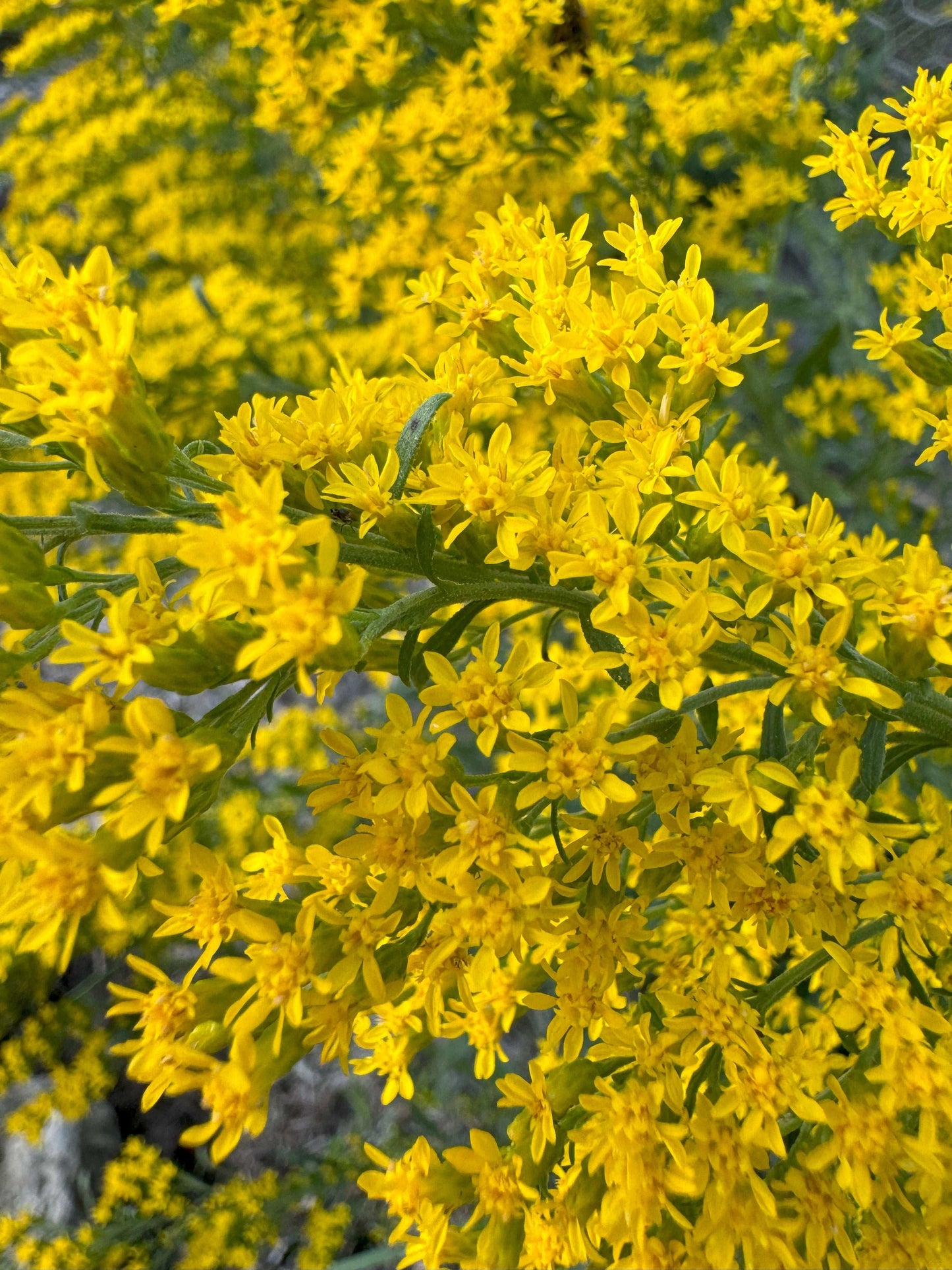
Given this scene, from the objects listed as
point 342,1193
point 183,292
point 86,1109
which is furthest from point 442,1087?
point 183,292

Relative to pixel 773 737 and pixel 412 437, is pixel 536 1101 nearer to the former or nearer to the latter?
pixel 773 737

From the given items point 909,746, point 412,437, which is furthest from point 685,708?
point 412,437

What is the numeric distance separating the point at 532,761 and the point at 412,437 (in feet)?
1.41

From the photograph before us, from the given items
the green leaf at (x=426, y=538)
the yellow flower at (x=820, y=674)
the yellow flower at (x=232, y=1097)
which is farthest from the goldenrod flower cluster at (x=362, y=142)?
the yellow flower at (x=232, y=1097)

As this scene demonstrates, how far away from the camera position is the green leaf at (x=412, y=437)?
1.09m

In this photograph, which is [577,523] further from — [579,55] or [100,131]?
[100,131]

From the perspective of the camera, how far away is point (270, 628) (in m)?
0.89

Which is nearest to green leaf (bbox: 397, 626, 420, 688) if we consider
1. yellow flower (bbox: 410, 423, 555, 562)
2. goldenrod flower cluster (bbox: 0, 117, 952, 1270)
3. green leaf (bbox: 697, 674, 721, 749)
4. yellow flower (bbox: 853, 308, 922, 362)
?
goldenrod flower cluster (bbox: 0, 117, 952, 1270)

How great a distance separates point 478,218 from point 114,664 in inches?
39.7

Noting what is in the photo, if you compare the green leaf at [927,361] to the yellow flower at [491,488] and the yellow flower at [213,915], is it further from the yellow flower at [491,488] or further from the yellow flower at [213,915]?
the yellow flower at [213,915]

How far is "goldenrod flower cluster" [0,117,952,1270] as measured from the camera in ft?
3.24

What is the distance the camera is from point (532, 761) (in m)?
1.09

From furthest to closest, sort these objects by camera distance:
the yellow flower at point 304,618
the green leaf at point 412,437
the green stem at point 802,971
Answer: the green stem at point 802,971, the green leaf at point 412,437, the yellow flower at point 304,618

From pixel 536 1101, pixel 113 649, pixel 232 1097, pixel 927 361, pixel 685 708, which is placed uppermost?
pixel 113 649
